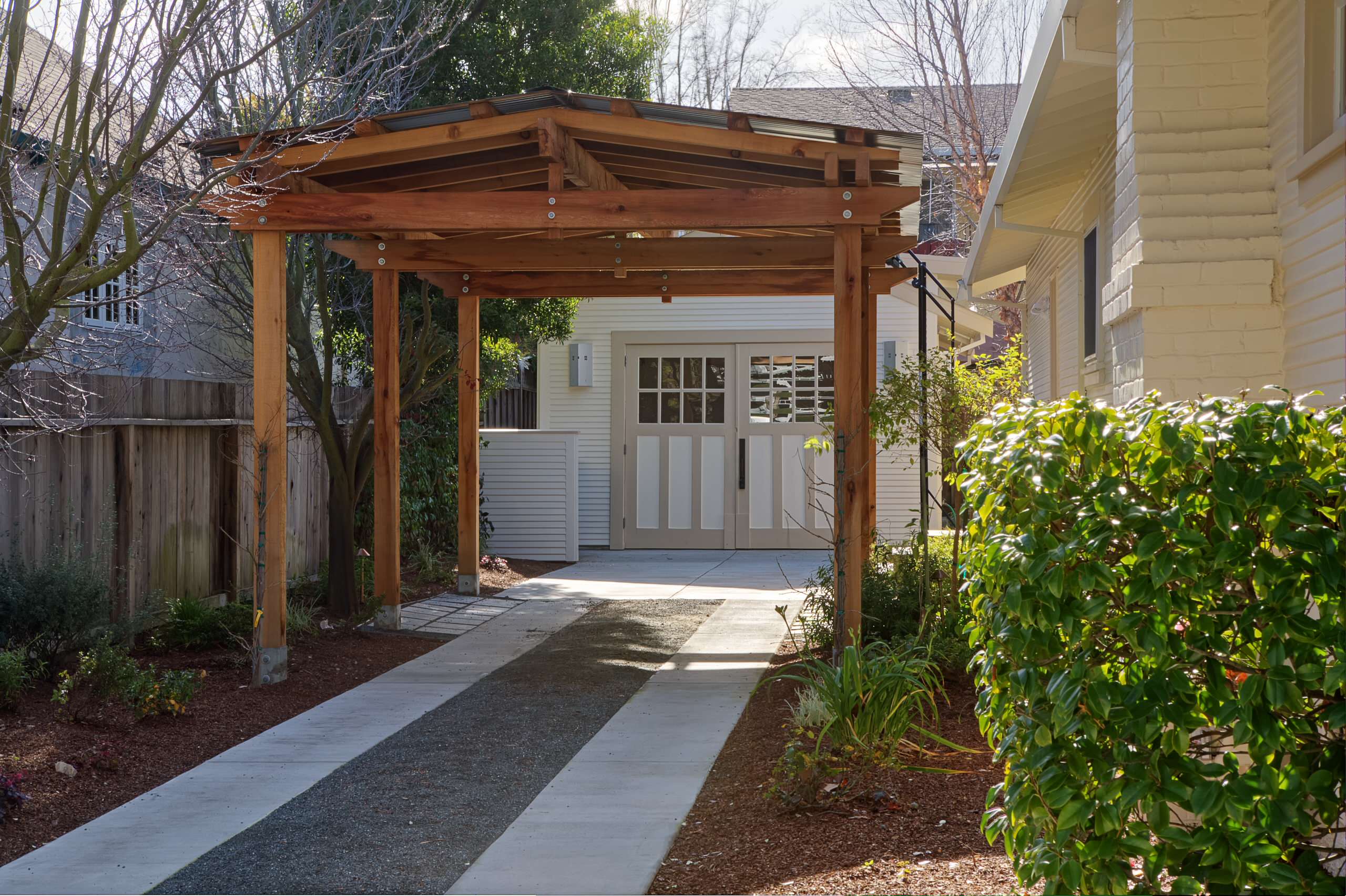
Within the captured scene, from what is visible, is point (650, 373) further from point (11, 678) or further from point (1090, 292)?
point (11, 678)

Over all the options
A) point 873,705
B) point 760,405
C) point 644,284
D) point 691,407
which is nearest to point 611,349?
point 691,407

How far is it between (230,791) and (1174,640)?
384 centimetres

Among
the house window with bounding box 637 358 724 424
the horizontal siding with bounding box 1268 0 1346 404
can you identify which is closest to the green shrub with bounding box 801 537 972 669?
the horizontal siding with bounding box 1268 0 1346 404

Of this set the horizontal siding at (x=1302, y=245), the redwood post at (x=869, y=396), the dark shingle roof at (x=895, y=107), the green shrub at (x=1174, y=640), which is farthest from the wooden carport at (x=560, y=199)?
the dark shingle roof at (x=895, y=107)

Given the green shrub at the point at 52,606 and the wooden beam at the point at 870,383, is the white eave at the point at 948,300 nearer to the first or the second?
the wooden beam at the point at 870,383

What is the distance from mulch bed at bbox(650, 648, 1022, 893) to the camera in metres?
3.61

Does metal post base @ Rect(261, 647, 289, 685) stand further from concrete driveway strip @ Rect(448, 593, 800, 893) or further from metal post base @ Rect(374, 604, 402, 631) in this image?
concrete driveway strip @ Rect(448, 593, 800, 893)

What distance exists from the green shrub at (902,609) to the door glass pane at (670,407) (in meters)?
7.73

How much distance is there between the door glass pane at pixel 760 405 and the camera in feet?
51.7

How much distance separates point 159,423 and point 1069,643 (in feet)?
22.9

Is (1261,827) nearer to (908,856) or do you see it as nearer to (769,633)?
(908,856)

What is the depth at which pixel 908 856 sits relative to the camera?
3.83 m

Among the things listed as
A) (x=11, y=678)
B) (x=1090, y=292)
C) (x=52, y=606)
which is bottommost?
(x=11, y=678)

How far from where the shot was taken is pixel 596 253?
9234 millimetres
